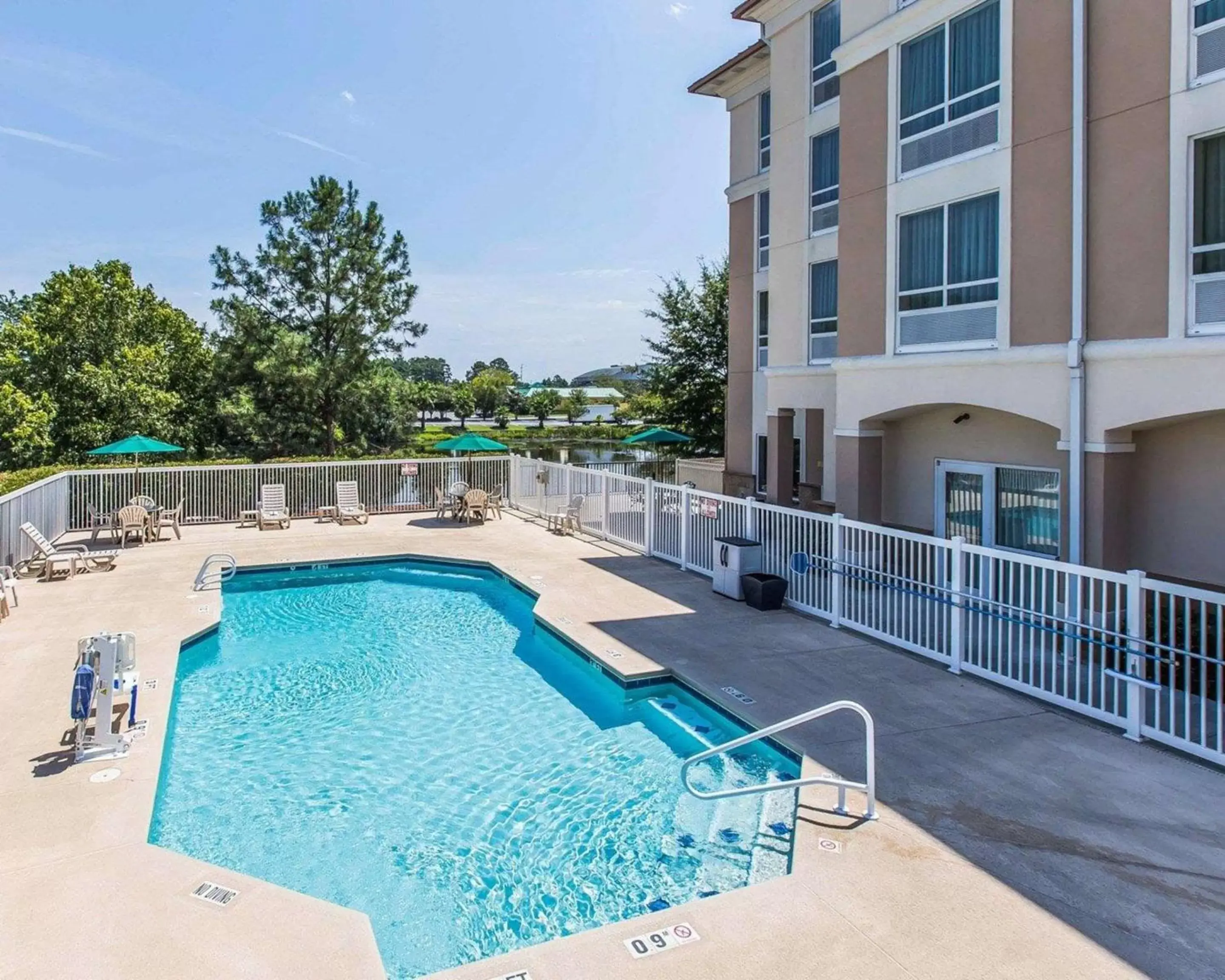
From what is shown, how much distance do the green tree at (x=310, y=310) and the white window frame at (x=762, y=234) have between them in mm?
16508

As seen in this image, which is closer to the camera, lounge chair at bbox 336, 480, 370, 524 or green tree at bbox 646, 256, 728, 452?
lounge chair at bbox 336, 480, 370, 524

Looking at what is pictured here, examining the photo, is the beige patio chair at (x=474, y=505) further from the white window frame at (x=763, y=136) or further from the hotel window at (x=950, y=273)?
the hotel window at (x=950, y=273)

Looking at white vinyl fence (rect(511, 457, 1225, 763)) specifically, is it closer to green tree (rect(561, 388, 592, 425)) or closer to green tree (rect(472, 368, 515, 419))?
green tree (rect(561, 388, 592, 425))

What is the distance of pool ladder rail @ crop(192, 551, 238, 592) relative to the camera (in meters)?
14.2

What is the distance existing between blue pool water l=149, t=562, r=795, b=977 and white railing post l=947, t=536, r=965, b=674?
2883 millimetres

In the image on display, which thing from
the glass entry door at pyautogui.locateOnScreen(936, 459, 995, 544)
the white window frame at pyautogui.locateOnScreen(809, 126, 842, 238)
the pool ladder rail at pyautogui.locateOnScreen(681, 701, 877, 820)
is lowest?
the pool ladder rail at pyautogui.locateOnScreen(681, 701, 877, 820)

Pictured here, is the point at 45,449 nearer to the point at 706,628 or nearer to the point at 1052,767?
the point at 706,628

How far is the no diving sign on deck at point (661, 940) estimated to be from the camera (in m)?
4.54

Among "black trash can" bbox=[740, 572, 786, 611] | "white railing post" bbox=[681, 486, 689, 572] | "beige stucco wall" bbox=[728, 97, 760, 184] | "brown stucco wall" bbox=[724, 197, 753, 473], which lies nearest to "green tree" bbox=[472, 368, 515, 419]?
"beige stucco wall" bbox=[728, 97, 760, 184]

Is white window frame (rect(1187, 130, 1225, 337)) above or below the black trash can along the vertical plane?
above

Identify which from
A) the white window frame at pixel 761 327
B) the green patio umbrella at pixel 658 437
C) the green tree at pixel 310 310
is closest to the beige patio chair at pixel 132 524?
the green tree at pixel 310 310

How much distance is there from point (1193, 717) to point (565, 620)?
7319mm

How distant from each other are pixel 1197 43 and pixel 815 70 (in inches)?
351

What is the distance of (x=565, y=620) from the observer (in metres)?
11.8
